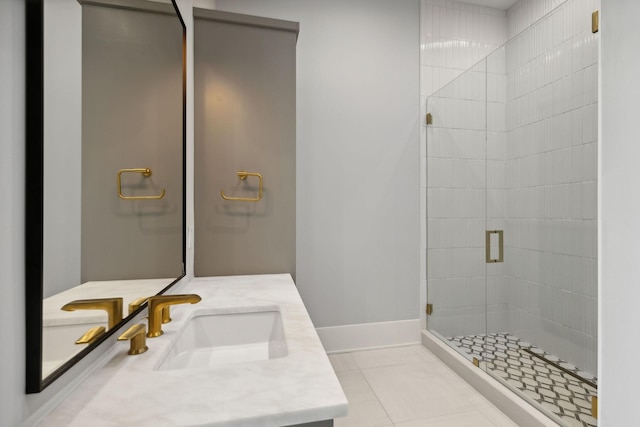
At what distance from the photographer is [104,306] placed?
29.4 inches

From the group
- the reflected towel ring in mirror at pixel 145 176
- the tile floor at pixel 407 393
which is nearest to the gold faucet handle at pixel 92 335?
the reflected towel ring in mirror at pixel 145 176

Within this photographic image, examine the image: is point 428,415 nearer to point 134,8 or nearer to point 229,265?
point 229,265

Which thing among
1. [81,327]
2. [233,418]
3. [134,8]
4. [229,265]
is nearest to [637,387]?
[233,418]

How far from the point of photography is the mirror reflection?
57 centimetres

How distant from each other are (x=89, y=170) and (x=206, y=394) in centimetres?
55

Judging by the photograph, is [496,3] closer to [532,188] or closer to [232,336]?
[532,188]

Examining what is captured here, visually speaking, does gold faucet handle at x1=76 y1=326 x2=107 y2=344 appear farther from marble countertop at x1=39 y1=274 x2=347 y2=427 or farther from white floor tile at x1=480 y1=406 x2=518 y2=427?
white floor tile at x1=480 y1=406 x2=518 y2=427

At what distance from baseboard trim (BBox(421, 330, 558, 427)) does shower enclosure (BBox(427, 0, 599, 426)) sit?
46 millimetres

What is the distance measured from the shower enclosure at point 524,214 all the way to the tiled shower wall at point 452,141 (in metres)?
0.01

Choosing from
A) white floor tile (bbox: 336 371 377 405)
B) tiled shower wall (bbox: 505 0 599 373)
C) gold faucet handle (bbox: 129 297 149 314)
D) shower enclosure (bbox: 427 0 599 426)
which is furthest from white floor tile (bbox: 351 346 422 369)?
gold faucet handle (bbox: 129 297 149 314)

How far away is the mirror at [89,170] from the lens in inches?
20.7

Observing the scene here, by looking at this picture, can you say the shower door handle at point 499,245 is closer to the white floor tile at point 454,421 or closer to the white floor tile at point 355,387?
the white floor tile at point 454,421

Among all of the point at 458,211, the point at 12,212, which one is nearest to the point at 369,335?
the point at 458,211

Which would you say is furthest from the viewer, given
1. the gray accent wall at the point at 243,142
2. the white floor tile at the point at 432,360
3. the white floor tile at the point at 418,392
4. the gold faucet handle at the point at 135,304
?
the white floor tile at the point at 432,360
